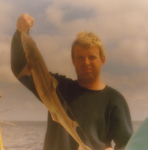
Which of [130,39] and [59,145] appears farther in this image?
[130,39]

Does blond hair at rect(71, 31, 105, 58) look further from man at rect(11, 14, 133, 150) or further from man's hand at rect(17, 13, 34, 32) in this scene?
man's hand at rect(17, 13, 34, 32)

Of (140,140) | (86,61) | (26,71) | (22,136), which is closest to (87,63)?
(86,61)

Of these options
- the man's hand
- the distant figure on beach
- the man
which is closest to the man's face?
the man

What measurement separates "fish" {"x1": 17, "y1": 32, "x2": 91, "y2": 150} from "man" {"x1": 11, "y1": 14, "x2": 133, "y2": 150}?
0.02 meters

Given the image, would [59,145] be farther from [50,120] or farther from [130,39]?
[130,39]

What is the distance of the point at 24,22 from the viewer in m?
1.16

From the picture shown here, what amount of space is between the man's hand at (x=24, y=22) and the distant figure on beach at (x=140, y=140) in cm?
87

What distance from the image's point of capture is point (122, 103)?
1.18 m

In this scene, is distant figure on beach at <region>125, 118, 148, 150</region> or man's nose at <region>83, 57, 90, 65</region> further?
man's nose at <region>83, 57, 90, 65</region>

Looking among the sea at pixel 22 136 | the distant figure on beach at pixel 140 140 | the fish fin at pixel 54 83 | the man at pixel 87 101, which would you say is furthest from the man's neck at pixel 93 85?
the distant figure on beach at pixel 140 140

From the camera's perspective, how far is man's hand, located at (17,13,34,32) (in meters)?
1.14

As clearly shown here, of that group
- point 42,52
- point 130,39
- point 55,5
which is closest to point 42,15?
point 55,5

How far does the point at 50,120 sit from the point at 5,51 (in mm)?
360

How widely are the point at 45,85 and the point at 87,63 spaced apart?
0.69 feet
